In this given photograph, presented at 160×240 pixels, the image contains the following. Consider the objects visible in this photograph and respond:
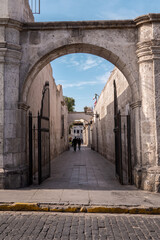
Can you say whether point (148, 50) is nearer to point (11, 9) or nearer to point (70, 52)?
point (70, 52)

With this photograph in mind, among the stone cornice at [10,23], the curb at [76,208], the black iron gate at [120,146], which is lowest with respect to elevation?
the curb at [76,208]

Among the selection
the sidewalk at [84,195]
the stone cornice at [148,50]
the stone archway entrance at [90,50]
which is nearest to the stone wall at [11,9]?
the stone archway entrance at [90,50]

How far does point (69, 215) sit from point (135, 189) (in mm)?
2146

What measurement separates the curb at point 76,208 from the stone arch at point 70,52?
2.77 meters

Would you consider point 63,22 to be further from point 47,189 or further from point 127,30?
point 47,189

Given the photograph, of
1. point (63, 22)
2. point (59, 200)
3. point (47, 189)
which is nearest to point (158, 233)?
point (59, 200)

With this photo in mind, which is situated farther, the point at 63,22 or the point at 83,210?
the point at 63,22

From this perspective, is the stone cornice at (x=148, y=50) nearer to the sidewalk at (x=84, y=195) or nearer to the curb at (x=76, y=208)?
the sidewalk at (x=84, y=195)

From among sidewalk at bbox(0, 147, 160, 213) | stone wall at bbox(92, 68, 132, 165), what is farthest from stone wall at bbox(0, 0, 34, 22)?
sidewalk at bbox(0, 147, 160, 213)

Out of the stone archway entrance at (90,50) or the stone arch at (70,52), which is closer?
the stone archway entrance at (90,50)

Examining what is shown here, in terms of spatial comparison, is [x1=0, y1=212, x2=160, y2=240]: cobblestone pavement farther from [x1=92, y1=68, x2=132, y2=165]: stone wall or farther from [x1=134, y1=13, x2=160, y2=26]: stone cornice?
[x1=134, y1=13, x2=160, y2=26]: stone cornice

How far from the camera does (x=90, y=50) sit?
→ 20.1 feet

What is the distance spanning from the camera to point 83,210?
3898mm

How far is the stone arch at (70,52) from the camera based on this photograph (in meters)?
5.66
